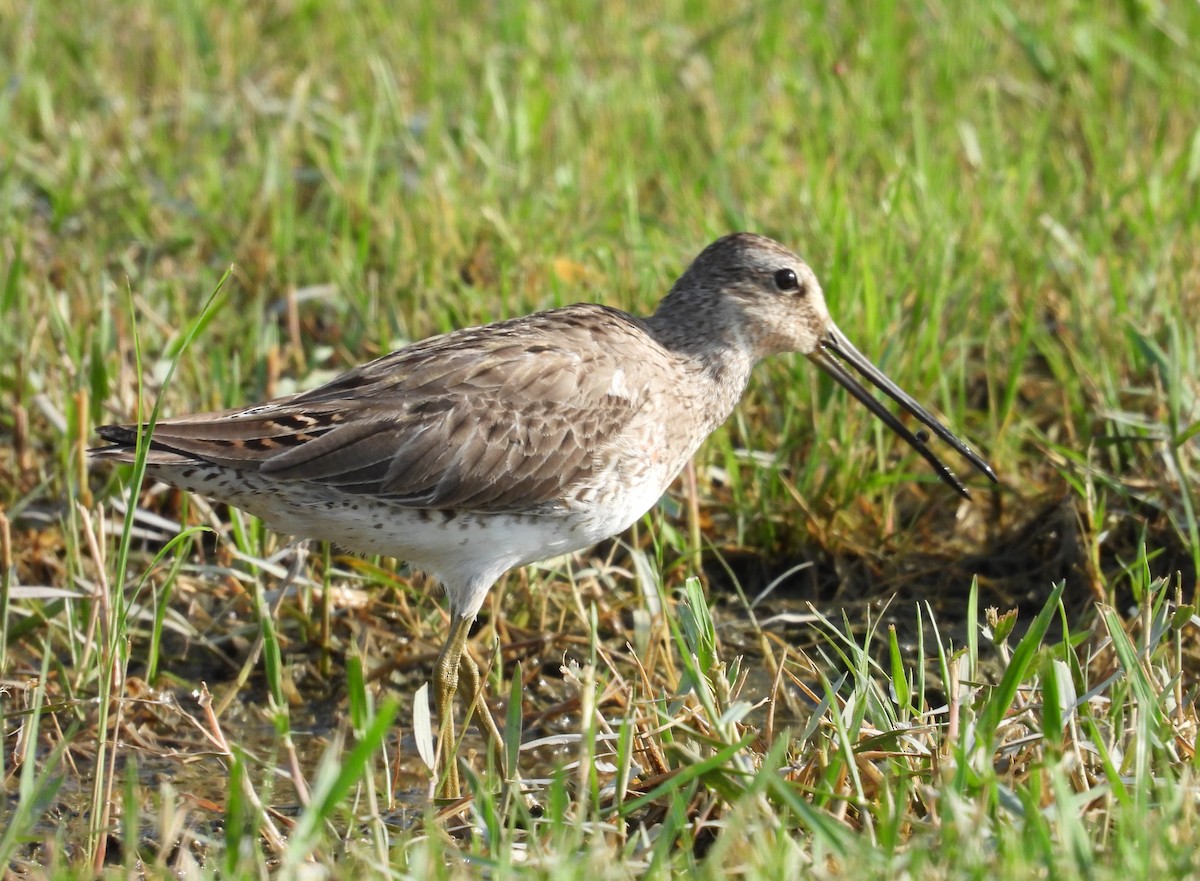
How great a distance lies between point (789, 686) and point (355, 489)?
1239 millimetres

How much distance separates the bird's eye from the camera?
15.3 feet

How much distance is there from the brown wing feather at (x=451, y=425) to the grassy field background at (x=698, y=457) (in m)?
0.27

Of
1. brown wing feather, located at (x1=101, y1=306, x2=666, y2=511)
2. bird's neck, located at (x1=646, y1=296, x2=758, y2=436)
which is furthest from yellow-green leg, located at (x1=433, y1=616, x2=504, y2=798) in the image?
bird's neck, located at (x1=646, y1=296, x2=758, y2=436)

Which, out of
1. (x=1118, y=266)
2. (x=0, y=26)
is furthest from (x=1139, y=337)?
(x=0, y=26)

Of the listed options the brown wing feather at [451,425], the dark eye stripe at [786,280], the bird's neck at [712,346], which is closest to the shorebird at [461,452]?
the brown wing feather at [451,425]

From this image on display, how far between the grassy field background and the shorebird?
0.19 metres

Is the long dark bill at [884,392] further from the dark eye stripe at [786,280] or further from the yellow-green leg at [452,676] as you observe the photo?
the yellow-green leg at [452,676]

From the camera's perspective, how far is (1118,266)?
5.66 m

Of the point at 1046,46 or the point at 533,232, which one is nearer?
the point at 533,232

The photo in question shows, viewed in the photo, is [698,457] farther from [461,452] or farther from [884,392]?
[461,452]

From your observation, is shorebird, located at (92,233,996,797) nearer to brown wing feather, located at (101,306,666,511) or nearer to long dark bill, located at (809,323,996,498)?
brown wing feather, located at (101,306,666,511)

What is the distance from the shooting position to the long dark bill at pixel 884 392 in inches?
184

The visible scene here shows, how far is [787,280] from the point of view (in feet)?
15.3

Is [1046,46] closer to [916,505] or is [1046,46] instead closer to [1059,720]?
[916,505]
